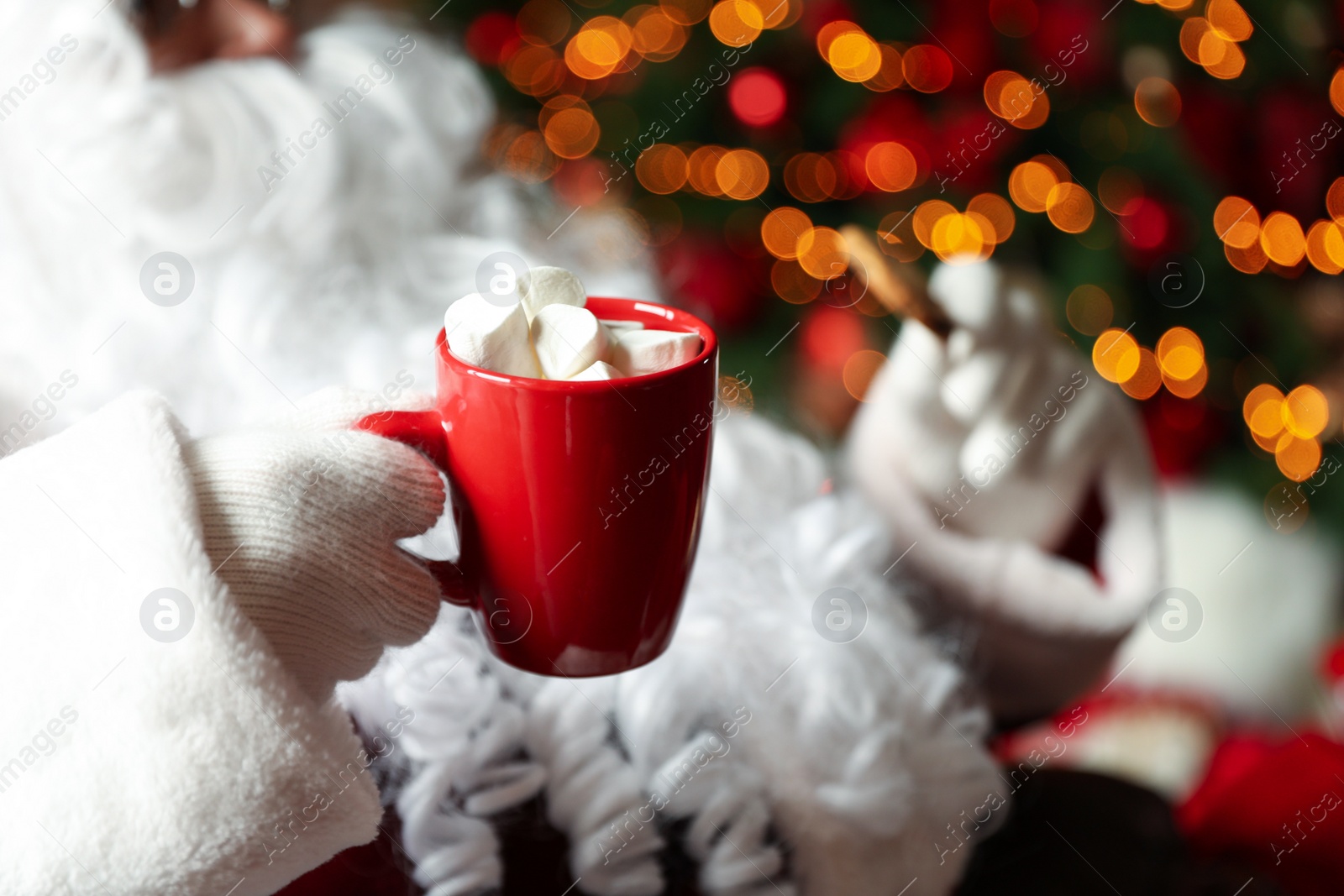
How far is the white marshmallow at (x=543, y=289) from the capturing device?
44cm

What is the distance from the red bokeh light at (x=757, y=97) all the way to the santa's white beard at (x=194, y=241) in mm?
842

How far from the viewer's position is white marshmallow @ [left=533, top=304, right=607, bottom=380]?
0.42m

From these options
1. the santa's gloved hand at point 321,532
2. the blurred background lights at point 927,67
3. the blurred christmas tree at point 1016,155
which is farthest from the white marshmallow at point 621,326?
the blurred background lights at point 927,67

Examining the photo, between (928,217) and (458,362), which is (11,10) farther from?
(928,217)

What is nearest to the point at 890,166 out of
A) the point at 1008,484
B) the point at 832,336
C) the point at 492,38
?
the point at 832,336

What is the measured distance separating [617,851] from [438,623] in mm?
155

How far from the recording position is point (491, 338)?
1.34ft

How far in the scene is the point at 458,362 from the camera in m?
0.41

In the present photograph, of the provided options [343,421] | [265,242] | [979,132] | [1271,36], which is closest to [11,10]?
[265,242]

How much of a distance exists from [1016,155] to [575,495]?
1295 mm

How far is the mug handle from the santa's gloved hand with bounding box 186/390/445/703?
1 cm

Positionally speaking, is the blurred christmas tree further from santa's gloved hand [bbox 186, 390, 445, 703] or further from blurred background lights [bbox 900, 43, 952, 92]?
santa's gloved hand [bbox 186, 390, 445, 703]

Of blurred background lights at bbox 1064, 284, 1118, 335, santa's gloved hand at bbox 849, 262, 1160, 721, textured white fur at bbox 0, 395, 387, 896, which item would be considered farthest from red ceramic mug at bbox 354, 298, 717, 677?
blurred background lights at bbox 1064, 284, 1118, 335

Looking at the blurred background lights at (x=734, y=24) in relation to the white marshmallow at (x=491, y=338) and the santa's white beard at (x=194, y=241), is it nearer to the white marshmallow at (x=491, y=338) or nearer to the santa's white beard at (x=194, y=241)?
the santa's white beard at (x=194, y=241)
